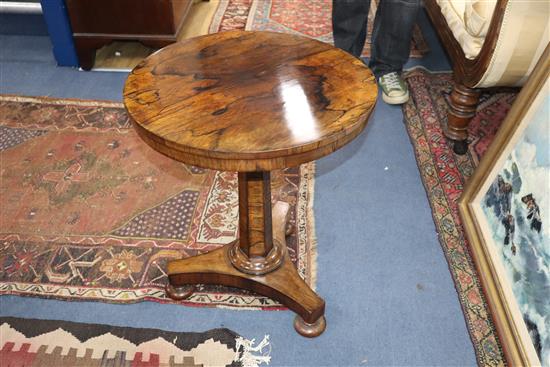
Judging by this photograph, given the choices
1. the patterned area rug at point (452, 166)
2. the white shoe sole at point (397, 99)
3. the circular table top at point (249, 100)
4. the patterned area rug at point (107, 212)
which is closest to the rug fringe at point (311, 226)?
the patterned area rug at point (107, 212)

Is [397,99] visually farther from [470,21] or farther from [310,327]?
[310,327]

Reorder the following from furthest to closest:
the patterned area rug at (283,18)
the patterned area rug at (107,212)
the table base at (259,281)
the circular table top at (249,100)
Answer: the patterned area rug at (283,18) → the patterned area rug at (107,212) → the table base at (259,281) → the circular table top at (249,100)

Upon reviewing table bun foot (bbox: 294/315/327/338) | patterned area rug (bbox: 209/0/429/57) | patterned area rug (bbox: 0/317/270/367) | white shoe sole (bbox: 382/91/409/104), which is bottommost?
patterned area rug (bbox: 209/0/429/57)

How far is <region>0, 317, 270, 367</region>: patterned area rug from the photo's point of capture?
144 cm

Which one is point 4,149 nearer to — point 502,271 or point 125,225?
point 125,225

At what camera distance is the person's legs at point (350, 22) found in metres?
2.38

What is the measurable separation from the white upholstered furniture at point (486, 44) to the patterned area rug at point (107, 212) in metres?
0.66

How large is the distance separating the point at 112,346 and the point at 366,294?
2.54 feet

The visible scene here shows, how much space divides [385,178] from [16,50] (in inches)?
84.9

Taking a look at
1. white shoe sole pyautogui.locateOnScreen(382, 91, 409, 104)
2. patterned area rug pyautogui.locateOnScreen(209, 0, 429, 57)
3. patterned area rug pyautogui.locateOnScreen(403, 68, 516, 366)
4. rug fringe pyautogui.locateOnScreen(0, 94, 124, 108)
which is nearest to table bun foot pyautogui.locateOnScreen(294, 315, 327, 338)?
patterned area rug pyautogui.locateOnScreen(403, 68, 516, 366)

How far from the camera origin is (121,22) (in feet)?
8.34

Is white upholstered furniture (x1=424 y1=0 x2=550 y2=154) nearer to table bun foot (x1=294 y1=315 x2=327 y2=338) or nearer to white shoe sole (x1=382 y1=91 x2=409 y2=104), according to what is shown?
white shoe sole (x1=382 y1=91 x2=409 y2=104)

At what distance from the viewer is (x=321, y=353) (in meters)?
1.47

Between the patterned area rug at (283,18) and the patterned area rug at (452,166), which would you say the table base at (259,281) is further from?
the patterned area rug at (283,18)
